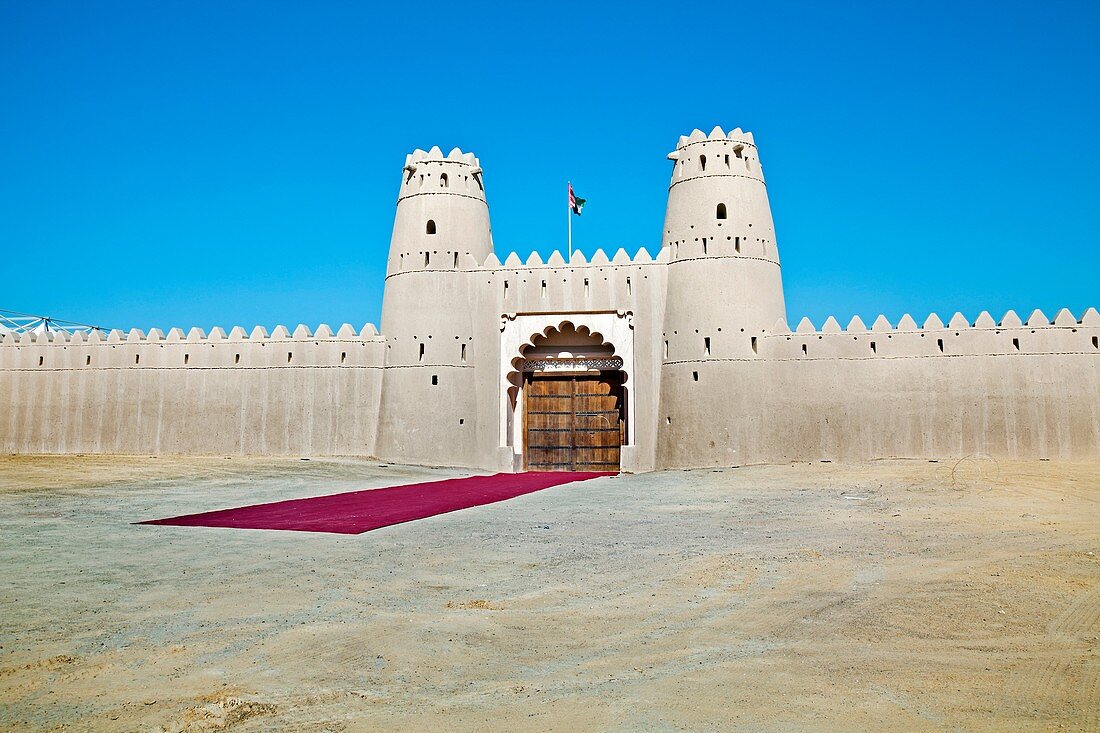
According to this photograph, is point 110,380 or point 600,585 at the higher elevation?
point 110,380

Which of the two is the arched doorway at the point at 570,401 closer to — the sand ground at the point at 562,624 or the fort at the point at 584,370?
the fort at the point at 584,370

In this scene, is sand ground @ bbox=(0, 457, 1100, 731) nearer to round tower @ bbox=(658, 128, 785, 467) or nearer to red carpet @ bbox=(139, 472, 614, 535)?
red carpet @ bbox=(139, 472, 614, 535)

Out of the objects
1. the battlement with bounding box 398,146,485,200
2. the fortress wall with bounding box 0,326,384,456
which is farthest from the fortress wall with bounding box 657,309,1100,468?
the fortress wall with bounding box 0,326,384,456

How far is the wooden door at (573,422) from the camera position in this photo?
2281cm

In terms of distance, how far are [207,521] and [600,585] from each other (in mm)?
6005

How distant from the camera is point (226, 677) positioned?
4379 millimetres

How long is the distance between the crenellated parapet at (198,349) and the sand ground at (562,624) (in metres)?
12.9

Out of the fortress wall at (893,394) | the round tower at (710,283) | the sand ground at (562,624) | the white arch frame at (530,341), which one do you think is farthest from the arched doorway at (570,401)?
the sand ground at (562,624)

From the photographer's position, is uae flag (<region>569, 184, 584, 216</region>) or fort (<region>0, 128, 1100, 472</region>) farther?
uae flag (<region>569, 184, 584, 216</region>)

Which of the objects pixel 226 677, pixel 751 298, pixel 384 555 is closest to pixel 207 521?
pixel 384 555

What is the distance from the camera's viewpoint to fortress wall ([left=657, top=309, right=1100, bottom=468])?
61.0 ft

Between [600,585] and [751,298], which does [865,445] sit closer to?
[751,298]

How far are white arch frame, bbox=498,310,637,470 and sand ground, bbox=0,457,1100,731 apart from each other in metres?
11.4

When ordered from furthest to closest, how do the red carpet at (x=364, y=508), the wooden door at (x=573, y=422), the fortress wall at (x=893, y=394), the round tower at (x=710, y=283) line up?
the wooden door at (x=573, y=422)
the round tower at (x=710, y=283)
the fortress wall at (x=893, y=394)
the red carpet at (x=364, y=508)
